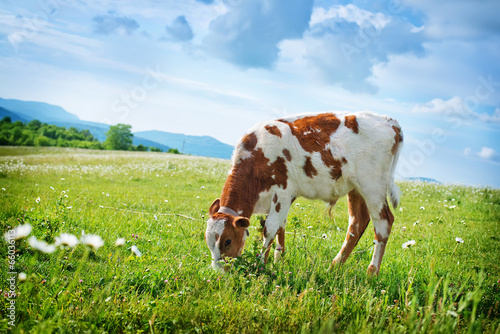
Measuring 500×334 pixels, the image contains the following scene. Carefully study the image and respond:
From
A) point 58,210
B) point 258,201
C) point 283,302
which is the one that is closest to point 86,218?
point 58,210

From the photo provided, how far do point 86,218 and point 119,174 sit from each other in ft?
44.3

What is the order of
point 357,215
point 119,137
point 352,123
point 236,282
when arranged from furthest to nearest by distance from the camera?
point 119,137, point 357,215, point 352,123, point 236,282

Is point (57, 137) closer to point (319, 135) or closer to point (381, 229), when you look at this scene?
point (319, 135)

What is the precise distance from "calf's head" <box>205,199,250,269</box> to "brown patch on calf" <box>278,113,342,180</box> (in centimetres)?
180

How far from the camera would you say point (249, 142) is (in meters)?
5.67

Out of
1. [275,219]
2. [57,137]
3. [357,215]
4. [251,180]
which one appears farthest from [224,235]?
[57,137]

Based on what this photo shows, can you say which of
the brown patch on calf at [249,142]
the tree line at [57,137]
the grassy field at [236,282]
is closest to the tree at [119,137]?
the tree line at [57,137]

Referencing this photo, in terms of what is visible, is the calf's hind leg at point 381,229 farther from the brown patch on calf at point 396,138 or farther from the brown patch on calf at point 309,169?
the brown patch on calf at point 309,169

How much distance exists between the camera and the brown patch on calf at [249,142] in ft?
18.4

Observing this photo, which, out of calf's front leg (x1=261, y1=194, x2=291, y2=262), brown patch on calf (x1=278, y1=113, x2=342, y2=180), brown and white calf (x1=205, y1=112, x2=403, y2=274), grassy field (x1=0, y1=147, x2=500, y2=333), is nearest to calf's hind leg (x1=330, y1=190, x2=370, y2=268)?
brown and white calf (x1=205, y1=112, x2=403, y2=274)

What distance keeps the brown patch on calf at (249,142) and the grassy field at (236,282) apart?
1496 millimetres

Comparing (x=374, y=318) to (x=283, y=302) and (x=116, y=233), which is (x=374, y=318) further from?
(x=116, y=233)

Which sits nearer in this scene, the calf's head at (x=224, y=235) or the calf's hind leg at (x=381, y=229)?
the calf's head at (x=224, y=235)

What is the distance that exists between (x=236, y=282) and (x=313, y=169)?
2.42 meters
